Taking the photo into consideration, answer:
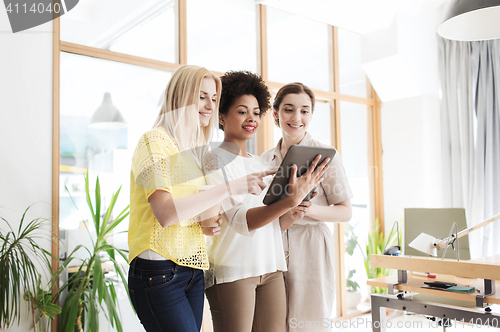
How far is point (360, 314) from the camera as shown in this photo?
384cm

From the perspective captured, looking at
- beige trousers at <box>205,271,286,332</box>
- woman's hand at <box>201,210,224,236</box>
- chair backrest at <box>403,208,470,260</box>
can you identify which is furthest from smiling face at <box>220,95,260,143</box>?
chair backrest at <box>403,208,470,260</box>

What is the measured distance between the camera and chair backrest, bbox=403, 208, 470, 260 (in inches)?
107

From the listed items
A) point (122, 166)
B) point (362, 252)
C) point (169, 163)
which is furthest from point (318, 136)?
point (169, 163)

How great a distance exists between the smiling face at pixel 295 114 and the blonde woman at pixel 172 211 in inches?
20.4

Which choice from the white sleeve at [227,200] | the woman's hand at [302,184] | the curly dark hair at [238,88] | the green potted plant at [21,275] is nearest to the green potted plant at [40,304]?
the green potted plant at [21,275]

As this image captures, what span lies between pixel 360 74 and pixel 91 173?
2880 millimetres

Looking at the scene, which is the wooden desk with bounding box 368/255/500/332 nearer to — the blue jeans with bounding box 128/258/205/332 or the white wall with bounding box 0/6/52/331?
the blue jeans with bounding box 128/258/205/332

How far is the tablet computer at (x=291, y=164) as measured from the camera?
1261 mm

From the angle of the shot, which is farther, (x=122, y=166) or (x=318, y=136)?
(x=318, y=136)

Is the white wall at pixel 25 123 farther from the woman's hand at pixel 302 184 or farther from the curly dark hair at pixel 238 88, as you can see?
the woman's hand at pixel 302 184

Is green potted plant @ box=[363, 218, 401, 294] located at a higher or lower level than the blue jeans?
lower

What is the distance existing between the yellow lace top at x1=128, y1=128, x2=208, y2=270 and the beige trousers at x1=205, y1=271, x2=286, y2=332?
0.17 metres

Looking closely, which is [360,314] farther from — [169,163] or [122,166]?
[169,163]

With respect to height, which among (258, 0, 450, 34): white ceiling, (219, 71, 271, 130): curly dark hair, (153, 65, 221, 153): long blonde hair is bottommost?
(153, 65, 221, 153): long blonde hair
